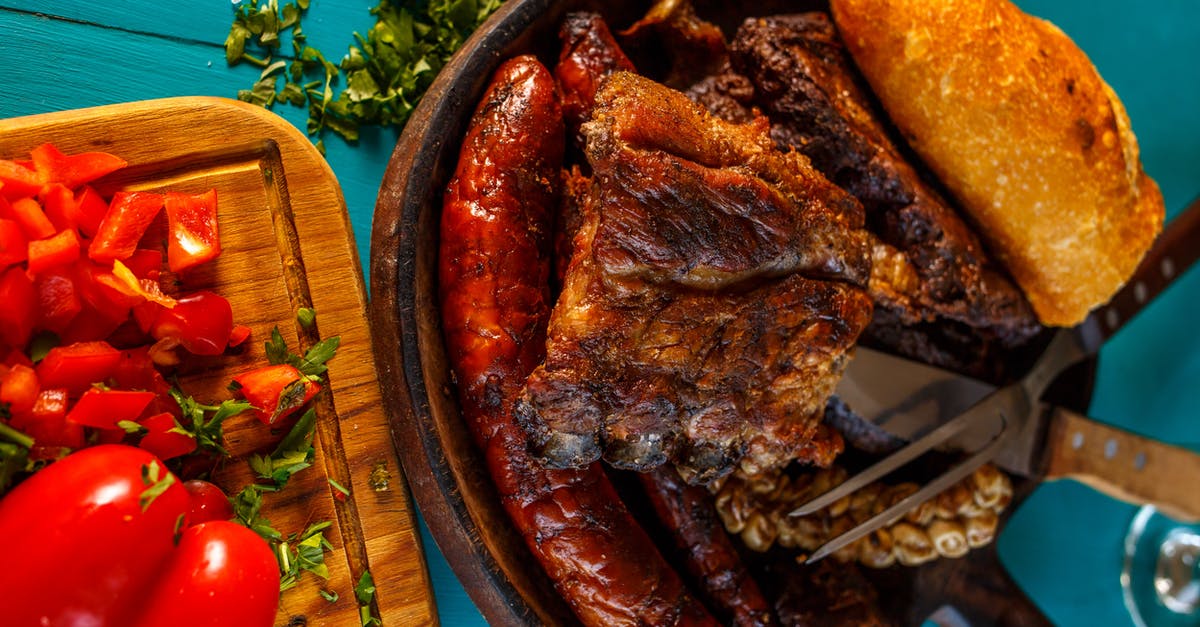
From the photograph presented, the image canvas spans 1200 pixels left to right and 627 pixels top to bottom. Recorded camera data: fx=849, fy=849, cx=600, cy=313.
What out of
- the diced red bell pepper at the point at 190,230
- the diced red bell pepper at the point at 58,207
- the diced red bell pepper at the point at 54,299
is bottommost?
the diced red bell pepper at the point at 54,299

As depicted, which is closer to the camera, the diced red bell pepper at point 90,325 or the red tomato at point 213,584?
the red tomato at point 213,584

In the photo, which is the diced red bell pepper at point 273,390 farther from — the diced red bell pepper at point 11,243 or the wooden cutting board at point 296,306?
the diced red bell pepper at point 11,243

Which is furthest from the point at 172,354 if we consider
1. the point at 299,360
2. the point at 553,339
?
the point at 553,339

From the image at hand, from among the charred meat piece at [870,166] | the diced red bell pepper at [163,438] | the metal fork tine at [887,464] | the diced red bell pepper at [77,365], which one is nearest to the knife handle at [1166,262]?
the charred meat piece at [870,166]

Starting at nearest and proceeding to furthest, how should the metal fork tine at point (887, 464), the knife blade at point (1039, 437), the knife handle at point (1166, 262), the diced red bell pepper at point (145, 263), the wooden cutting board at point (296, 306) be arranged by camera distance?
1. the diced red bell pepper at point (145, 263)
2. the wooden cutting board at point (296, 306)
3. the metal fork tine at point (887, 464)
4. the knife blade at point (1039, 437)
5. the knife handle at point (1166, 262)

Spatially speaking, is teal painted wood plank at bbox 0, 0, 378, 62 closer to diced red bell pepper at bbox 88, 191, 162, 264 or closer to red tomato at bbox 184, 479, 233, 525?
diced red bell pepper at bbox 88, 191, 162, 264

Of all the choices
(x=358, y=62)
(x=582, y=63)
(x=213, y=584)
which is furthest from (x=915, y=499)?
(x=358, y=62)
